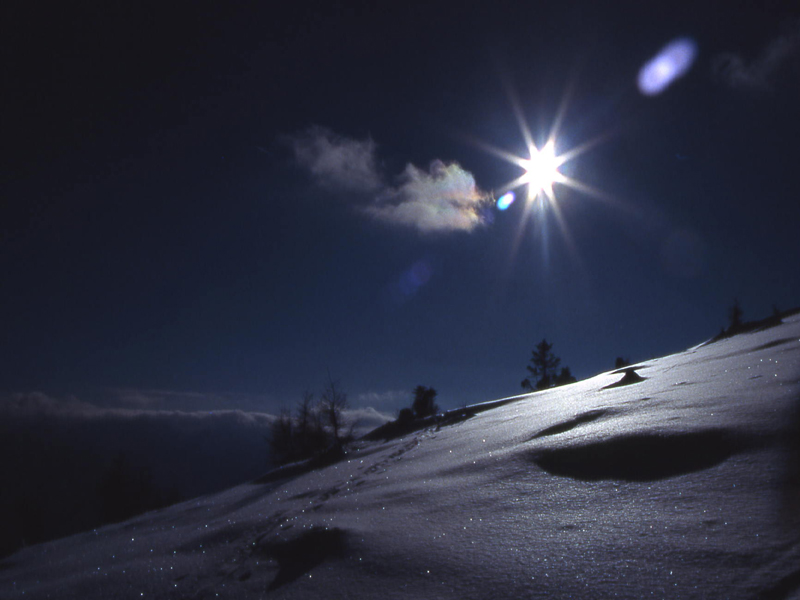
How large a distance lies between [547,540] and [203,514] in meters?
4.56

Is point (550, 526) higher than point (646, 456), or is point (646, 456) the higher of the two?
point (646, 456)

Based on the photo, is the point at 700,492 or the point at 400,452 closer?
the point at 700,492

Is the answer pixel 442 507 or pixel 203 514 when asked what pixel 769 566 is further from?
pixel 203 514

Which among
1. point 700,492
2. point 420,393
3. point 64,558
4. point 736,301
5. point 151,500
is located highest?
point 736,301

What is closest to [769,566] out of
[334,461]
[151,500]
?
[334,461]

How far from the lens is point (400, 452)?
18.8ft

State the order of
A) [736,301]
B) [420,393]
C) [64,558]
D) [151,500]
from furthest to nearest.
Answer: [151,500], [420,393], [736,301], [64,558]

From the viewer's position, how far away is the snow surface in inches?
51.6

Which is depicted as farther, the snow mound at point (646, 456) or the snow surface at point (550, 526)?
the snow mound at point (646, 456)

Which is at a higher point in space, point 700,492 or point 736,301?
point 736,301

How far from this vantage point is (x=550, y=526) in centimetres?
177

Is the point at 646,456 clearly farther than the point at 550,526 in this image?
Yes

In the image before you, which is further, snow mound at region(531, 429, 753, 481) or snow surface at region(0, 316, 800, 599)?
snow mound at region(531, 429, 753, 481)

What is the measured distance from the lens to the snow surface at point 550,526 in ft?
4.30
